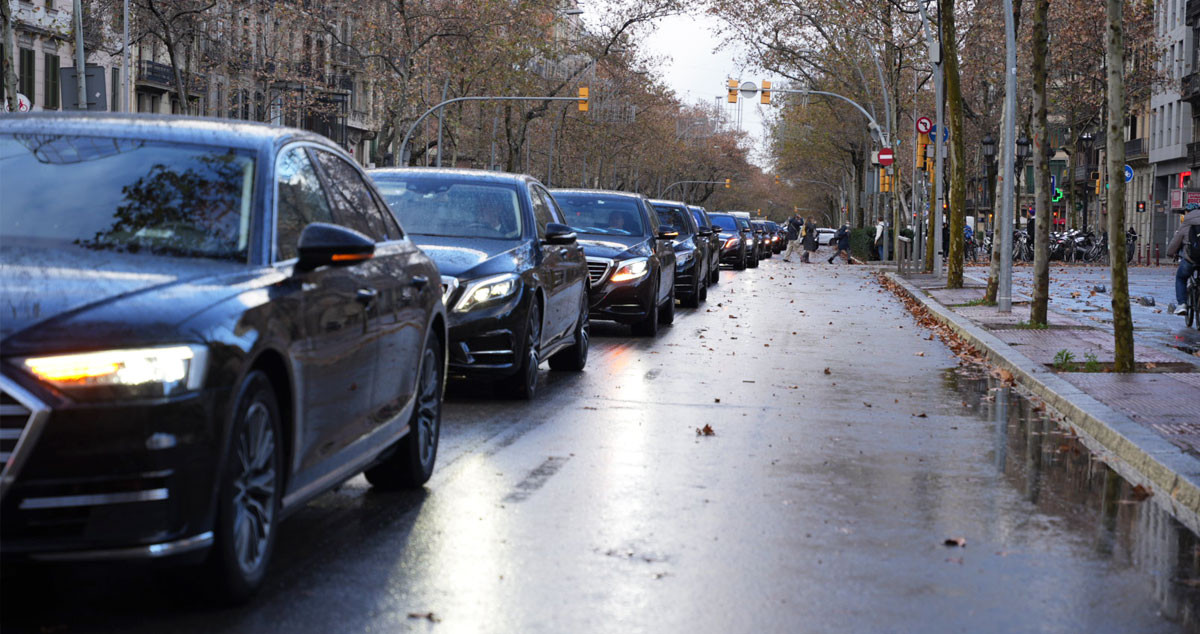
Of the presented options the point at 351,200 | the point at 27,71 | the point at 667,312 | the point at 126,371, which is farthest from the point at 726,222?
the point at 126,371

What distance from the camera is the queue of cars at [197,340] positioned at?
456 centimetres

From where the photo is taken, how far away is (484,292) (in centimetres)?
1151

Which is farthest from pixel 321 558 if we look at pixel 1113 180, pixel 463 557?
pixel 1113 180

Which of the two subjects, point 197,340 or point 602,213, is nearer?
point 197,340

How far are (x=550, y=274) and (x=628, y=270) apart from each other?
19.5 ft

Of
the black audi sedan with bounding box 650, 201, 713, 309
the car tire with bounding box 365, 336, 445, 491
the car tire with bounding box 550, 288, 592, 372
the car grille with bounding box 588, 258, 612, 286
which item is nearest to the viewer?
the car tire with bounding box 365, 336, 445, 491

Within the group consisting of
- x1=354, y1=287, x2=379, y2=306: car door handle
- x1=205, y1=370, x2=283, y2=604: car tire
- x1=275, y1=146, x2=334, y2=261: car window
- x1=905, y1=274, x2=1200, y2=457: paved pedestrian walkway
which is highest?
x1=275, y1=146, x2=334, y2=261: car window

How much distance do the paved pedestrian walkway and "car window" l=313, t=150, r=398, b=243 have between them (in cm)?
456

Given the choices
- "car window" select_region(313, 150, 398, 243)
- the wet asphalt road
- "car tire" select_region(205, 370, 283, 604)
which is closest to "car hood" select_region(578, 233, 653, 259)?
the wet asphalt road

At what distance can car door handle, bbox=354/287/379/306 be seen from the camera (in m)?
6.37

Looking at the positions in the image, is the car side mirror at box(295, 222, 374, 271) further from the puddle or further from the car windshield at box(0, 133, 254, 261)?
the puddle

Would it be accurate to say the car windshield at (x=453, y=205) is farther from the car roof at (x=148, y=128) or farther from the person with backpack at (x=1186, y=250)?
the person with backpack at (x=1186, y=250)

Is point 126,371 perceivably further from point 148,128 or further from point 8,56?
point 8,56

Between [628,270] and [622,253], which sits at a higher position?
[622,253]
